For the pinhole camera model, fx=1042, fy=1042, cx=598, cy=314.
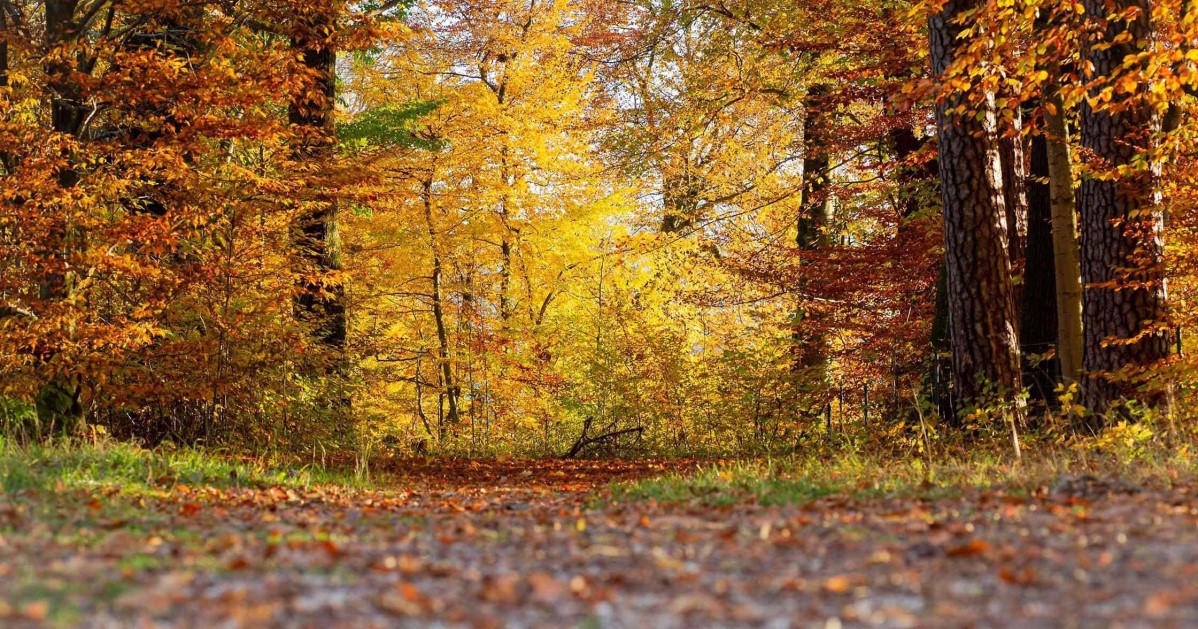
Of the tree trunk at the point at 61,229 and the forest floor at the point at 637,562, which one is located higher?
the tree trunk at the point at 61,229

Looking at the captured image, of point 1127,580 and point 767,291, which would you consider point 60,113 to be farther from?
point 767,291

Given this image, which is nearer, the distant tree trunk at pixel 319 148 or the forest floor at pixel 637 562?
the forest floor at pixel 637 562

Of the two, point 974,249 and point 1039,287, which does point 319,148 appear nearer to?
point 974,249

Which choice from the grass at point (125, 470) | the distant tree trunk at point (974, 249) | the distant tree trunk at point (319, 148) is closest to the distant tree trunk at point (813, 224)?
the distant tree trunk at point (974, 249)

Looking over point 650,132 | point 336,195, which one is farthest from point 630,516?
point 650,132

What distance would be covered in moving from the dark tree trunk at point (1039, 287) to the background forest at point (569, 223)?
36 millimetres

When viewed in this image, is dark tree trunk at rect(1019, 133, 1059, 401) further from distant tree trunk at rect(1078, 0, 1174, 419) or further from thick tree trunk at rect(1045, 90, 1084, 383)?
distant tree trunk at rect(1078, 0, 1174, 419)

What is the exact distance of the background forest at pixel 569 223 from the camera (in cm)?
877

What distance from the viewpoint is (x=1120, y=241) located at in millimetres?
8703

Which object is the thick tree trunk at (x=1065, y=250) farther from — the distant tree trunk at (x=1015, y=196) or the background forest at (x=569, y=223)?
the distant tree trunk at (x=1015, y=196)

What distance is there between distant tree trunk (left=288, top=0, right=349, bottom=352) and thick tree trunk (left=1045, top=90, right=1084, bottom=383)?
274 inches

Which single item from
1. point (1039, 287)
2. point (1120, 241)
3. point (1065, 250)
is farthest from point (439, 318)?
point (1120, 241)

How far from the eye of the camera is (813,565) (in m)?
3.72

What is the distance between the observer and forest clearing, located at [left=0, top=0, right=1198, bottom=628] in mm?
3635
